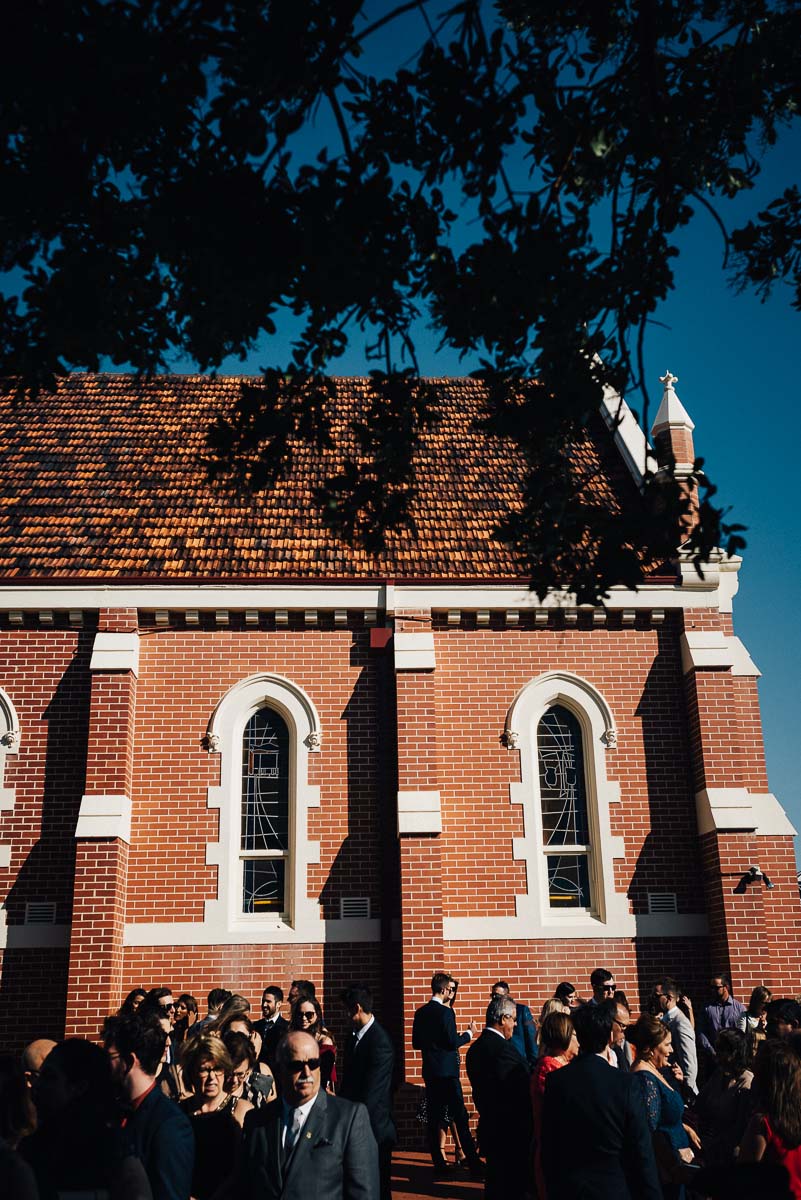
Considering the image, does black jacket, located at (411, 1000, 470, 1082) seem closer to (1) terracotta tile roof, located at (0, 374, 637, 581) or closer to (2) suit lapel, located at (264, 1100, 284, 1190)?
(1) terracotta tile roof, located at (0, 374, 637, 581)

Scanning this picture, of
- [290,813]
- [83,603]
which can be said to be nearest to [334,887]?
[290,813]

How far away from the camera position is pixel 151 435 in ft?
61.8

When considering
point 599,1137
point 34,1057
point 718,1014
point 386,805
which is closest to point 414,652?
point 386,805

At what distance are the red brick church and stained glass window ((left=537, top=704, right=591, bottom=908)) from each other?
0.12 ft

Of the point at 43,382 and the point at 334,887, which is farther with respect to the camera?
the point at 334,887

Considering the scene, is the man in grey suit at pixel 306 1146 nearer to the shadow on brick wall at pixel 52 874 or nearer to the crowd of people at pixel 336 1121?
the crowd of people at pixel 336 1121

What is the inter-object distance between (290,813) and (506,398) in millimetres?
9032

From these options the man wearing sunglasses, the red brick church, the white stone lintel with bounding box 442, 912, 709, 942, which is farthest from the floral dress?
the white stone lintel with bounding box 442, 912, 709, 942

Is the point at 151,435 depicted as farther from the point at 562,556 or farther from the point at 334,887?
the point at 562,556

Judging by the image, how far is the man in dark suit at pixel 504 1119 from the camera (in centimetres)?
807

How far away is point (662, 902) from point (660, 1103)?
867cm

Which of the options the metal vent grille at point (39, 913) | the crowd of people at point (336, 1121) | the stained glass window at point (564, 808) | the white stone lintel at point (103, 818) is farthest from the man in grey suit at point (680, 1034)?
the metal vent grille at point (39, 913)

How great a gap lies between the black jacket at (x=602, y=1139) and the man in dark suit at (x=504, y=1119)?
7.15 ft

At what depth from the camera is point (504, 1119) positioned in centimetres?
812
